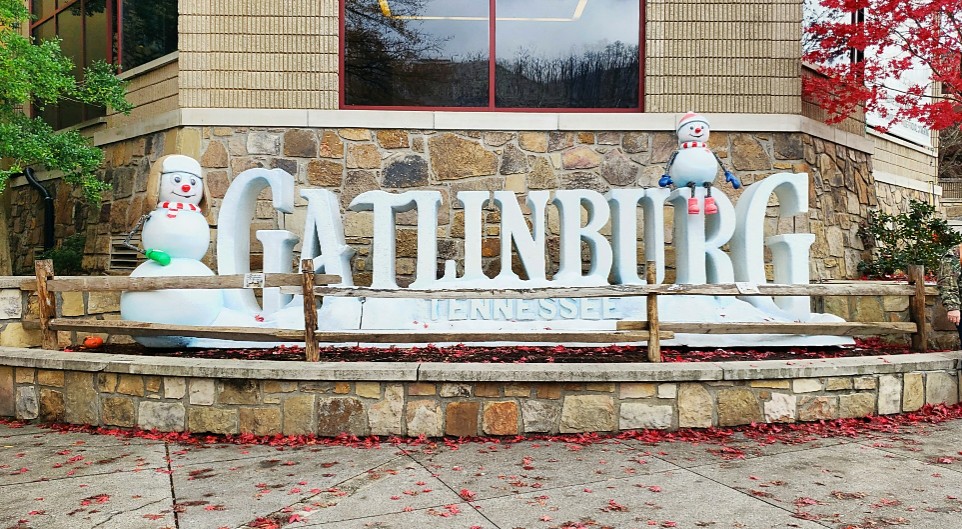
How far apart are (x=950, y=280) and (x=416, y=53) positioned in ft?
18.6

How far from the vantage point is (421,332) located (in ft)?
18.1

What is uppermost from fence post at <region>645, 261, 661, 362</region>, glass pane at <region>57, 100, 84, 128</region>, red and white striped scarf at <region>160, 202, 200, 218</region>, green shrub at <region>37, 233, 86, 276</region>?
glass pane at <region>57, 100, 84, 128</region>

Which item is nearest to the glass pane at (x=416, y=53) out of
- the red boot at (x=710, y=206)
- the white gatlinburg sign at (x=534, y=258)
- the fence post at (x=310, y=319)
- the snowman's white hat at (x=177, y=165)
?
the white gatlinburg sign at (x=534, y=258)

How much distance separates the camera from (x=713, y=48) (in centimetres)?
801

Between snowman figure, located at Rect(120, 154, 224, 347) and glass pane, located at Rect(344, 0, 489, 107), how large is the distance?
7.90ft

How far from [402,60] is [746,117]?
12.6ft

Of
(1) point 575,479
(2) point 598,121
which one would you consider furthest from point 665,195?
(1) point 575,479

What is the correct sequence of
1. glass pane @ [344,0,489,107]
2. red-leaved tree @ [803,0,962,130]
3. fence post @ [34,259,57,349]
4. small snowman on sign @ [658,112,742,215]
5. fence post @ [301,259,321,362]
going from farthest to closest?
glass pane @ [344,0,489,107] < red-leaved tree @ [803,0,962,130] < small snowman on sign @ [658,112,742,215] < fence post @ [34,259,57,349] < fence post @ [301,259,321,362]

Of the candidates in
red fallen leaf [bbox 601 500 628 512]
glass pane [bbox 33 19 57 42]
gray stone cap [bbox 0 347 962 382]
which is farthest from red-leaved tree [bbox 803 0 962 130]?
glass pane [bbox 33 19 57 42]

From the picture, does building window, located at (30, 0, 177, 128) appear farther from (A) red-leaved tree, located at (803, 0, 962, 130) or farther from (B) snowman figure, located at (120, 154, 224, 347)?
(A) red-leaved tree, located at (803, 0, 962, 130)

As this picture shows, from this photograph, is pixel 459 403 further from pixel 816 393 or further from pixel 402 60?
pixel 402 60

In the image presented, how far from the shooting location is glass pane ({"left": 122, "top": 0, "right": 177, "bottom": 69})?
845 cm

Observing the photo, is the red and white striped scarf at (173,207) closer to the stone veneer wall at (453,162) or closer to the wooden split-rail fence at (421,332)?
the wooden split-rail fence at (421,332)

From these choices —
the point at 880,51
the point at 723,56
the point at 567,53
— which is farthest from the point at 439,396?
the point at 880,51
